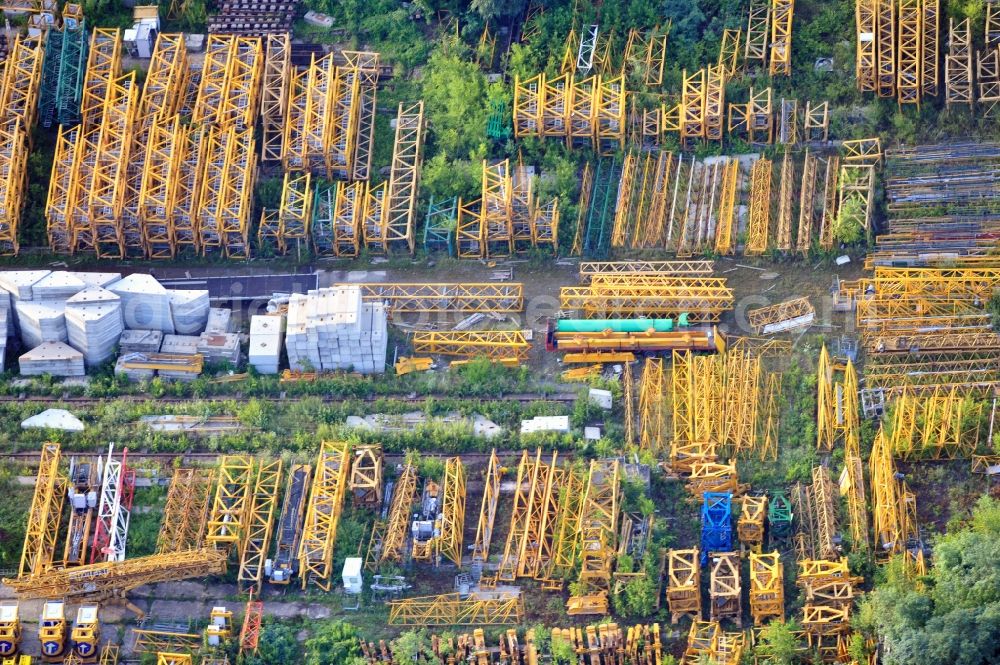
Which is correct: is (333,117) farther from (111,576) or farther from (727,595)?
(727,595)

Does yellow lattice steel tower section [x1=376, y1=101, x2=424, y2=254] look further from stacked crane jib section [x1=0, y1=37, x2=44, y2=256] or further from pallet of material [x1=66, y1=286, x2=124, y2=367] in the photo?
stacked crane jib section [x1=0, y1=37, x2=44, y2=256]

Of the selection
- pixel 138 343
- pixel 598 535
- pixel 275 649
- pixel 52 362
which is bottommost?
pixel 275 649

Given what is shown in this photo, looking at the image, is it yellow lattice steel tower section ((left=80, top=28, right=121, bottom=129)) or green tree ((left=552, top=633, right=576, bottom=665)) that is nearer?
green tree ((left=552, top=633, right=576, bottom=665))

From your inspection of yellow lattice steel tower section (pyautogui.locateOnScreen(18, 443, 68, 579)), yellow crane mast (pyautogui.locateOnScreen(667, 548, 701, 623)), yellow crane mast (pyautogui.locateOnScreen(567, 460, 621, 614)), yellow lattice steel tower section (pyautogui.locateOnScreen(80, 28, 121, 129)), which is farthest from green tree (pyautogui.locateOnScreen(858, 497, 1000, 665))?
yellow lattice steel tower section (pyautogui.locateOnScreen(80, 28, 121, 129))

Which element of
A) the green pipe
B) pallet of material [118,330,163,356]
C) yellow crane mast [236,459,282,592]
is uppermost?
the green pipe

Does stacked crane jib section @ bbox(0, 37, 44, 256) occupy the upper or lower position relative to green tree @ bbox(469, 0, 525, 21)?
lower

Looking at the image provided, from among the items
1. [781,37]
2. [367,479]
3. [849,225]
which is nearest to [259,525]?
[367,479]

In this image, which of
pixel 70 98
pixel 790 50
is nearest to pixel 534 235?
pixel 790 50

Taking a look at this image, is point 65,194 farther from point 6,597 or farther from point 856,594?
point 856,594
